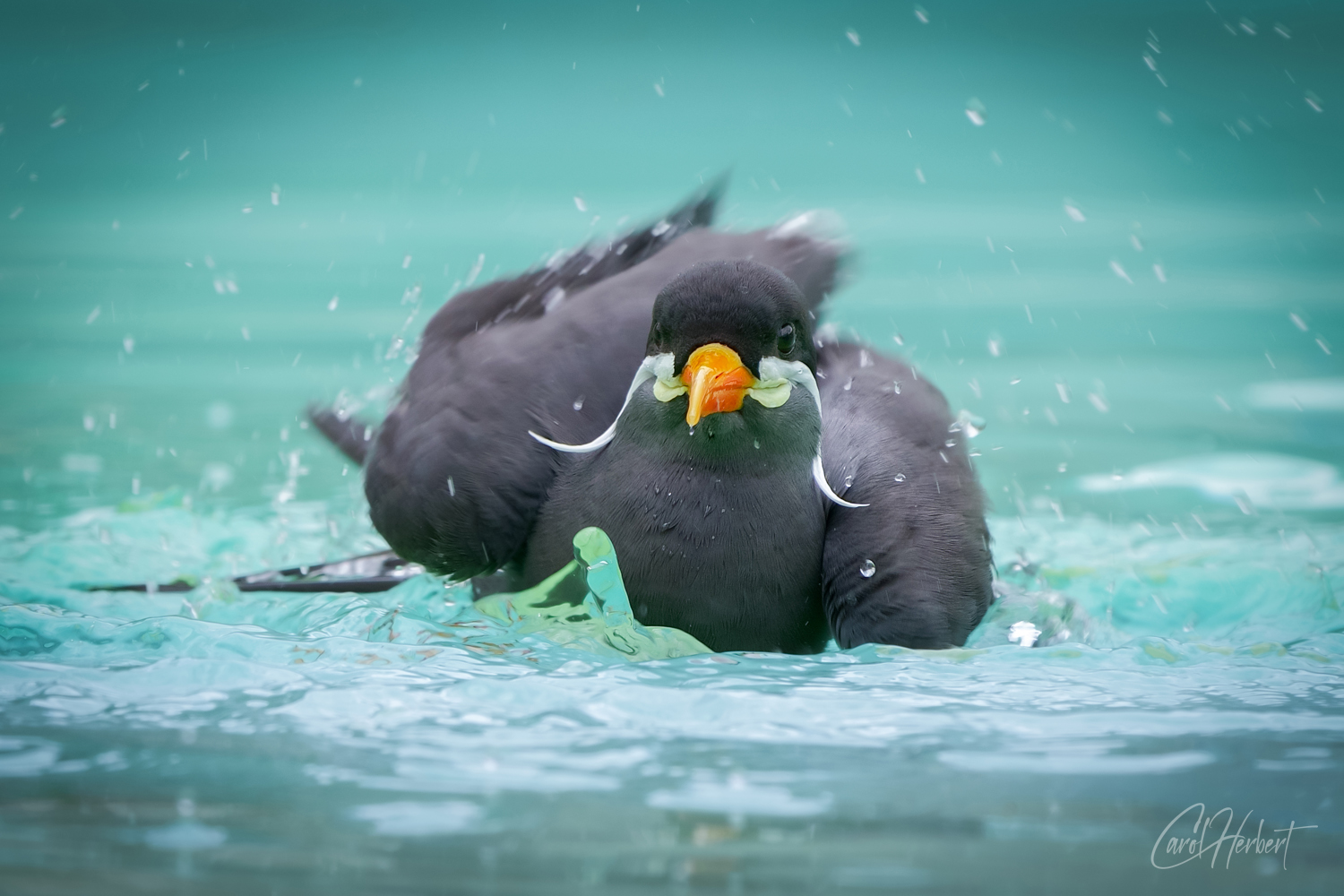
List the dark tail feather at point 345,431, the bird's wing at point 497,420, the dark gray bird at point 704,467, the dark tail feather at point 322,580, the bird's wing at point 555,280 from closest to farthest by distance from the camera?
the dark gray bird at point 704,467 → the bird's wing at point 497,420 → the bird's wing at point 555,280 → the dark tail feather at point 322,580 → the dark tail feather at point 345,431

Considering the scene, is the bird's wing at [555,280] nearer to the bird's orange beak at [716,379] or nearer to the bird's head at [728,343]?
the bird's head at [728,343]

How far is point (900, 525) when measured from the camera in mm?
2945

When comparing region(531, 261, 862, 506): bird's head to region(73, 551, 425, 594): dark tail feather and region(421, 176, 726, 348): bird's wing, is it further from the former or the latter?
region(73, 551, 425, 594): dark tail feather

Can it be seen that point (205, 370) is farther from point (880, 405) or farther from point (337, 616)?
point (880, 405)

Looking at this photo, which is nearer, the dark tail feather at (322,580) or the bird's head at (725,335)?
the bird's head at (725,335)

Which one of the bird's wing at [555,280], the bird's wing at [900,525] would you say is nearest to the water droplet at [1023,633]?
the bird's wing at [900,525]

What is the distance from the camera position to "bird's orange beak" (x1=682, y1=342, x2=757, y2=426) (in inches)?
104

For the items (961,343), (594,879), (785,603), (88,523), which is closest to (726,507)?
(785,603)

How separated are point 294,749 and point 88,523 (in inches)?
123

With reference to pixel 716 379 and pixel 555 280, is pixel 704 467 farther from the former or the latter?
pixel 555 280

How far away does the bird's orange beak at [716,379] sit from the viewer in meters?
2.65

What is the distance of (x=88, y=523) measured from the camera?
496cm

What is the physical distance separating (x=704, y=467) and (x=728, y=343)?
10.9 inches

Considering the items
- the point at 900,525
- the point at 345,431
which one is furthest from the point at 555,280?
the point at 900,525
